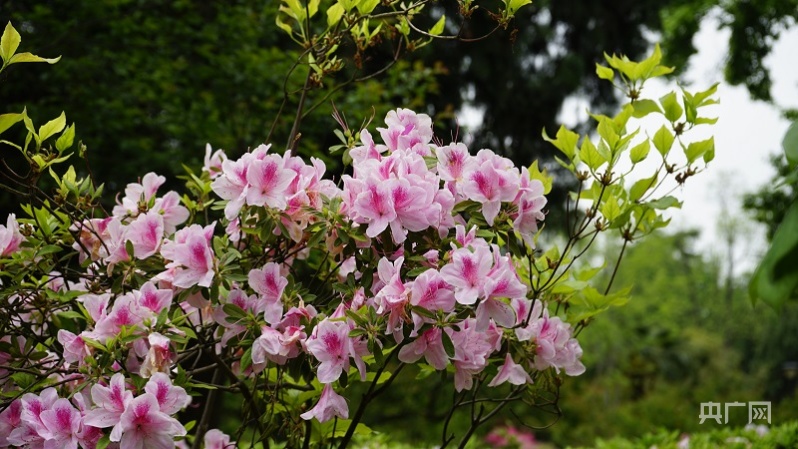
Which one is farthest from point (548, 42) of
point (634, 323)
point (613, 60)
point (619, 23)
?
point (634, 323)

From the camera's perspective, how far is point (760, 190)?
37.8 feet

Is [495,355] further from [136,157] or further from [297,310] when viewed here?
[136,157]

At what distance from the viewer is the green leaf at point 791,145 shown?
65 cm

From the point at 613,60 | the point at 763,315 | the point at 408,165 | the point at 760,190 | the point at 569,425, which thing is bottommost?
the point at 763,315

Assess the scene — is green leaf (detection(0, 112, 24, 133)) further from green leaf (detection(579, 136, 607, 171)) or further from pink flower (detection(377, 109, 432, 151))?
green leaf (detection(579, 136, 607, 171))

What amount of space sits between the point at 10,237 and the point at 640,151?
1.39 m

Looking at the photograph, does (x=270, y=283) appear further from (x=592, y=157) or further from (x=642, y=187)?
(x=642, y=187)

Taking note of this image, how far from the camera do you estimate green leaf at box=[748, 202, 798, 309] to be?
2.07ft

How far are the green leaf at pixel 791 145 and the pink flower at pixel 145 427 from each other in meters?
1.07

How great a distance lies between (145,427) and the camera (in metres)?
1.38

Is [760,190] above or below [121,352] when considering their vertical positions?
below

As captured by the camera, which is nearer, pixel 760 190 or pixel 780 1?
pixel 780 1

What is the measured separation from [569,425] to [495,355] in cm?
974

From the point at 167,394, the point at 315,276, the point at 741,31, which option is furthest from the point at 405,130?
the point at 741,31
